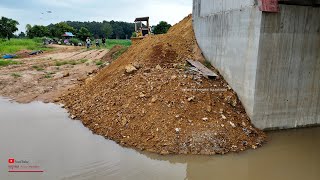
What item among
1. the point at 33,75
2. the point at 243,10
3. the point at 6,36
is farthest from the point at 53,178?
the point at 6,36

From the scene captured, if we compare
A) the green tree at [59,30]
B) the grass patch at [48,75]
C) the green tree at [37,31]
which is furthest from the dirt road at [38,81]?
the green tree at [59,30]

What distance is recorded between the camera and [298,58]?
10.0 meters

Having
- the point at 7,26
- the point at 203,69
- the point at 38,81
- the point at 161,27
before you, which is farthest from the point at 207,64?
the point at 7,26

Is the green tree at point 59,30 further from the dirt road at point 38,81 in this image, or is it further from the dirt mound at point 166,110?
the dirt mound at point 166,110

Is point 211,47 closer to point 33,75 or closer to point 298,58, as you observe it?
point 298,58

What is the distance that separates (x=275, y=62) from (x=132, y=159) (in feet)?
18.3

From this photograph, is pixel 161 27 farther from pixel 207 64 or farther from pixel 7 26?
pixel 7 26

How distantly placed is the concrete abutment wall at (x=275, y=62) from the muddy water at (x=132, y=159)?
0.83m

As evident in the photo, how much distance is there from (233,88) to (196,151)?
334 cm

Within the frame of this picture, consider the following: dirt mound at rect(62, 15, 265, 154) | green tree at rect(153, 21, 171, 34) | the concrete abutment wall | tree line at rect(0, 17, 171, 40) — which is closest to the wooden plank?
dirt mound at rect(62, 15, 265, 154)

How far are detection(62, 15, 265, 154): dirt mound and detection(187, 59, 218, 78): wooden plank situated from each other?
231 mm

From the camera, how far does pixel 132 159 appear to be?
8.30 m

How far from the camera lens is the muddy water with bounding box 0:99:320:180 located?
298 inches

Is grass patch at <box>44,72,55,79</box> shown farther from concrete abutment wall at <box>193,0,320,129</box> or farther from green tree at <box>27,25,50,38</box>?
green tree at <box>27,25,50,38</box>
